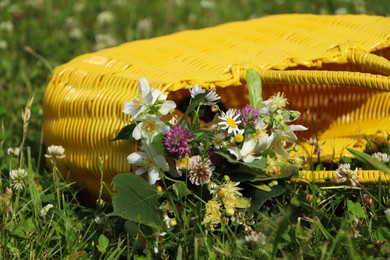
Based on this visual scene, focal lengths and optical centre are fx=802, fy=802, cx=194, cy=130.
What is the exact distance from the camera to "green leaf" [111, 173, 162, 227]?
1.48 meters

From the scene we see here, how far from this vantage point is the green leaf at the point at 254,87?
5.23 ft

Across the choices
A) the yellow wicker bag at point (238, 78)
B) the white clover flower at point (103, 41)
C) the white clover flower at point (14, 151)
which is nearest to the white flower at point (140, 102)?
the yellow wicker bag at point (238, 78)

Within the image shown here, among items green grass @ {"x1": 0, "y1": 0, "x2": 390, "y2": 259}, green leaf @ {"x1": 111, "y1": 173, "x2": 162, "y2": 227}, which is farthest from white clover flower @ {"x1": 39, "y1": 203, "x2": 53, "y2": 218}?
green leaf @ {"x1": 111, "y1": 173, "x2": 162, "y2": 227}

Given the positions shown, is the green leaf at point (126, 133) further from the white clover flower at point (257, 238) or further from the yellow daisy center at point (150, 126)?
the white clover flower at point (257, 238)

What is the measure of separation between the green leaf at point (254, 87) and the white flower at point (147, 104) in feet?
0.54

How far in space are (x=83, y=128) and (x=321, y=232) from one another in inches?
25.2

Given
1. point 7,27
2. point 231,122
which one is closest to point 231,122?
point 231,122

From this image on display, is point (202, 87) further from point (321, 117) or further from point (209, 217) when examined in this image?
point (321, 117)

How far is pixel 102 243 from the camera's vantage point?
153 cm

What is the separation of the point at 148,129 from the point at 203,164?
0.13 m

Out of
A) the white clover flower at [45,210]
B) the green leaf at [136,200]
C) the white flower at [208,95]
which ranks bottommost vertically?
the white clover flower at [45,210]

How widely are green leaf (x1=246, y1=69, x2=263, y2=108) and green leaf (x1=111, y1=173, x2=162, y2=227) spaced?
10.6 inches

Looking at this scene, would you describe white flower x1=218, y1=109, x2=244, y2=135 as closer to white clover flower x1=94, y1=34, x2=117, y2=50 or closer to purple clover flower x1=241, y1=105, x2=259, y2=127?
purple clover flower x1=241, y1=105, x2=259, y2=127

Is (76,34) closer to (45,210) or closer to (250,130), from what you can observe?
(45,210)
